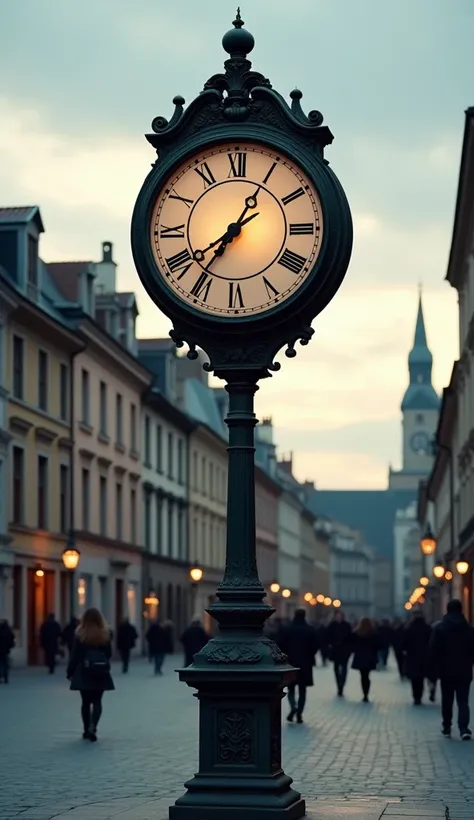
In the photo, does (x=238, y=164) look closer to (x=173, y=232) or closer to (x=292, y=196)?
(x=292, y=196)

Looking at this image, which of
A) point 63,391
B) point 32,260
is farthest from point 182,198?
point 63,391

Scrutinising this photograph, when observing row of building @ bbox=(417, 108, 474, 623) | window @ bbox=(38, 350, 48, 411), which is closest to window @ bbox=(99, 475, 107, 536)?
window @ bbox=(38, 350, 48, 411)

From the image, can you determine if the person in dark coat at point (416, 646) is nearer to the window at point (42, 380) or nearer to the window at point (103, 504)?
the window at point (42, 380)

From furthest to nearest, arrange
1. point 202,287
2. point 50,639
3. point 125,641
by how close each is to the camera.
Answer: point 125,641
point 50,639
point 202,287

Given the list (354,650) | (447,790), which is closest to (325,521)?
(354,650)

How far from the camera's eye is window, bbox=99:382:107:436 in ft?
183

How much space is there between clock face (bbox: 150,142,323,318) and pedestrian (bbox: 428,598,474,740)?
11186 mm

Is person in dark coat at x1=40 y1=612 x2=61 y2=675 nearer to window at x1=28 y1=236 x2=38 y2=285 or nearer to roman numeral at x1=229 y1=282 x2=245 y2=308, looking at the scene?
window at x1=28 y1=236 x2=38 y2=285

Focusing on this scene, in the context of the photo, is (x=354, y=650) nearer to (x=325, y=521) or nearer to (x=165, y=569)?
(x=165, y=569)

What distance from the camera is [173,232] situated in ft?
30.5

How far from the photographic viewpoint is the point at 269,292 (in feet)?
30.0

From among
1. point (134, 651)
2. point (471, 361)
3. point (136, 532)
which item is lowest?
point (134, 651)

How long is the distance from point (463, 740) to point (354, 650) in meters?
10.1

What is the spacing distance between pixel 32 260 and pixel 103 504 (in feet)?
41.5
